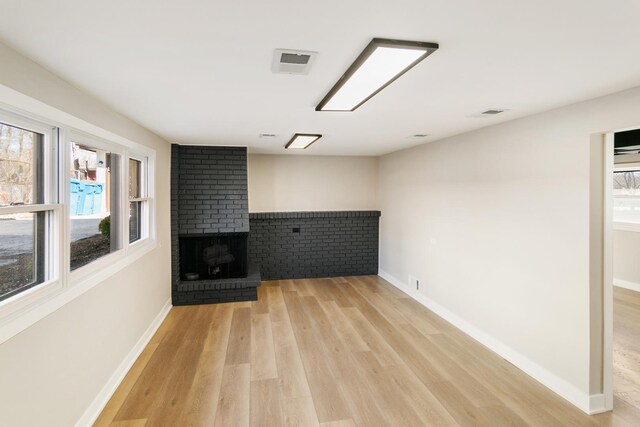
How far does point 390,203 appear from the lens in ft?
19.9

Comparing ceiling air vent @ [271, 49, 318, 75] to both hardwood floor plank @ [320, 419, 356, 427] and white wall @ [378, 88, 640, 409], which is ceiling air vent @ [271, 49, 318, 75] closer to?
white wall @ [378, 88, 640, 409]

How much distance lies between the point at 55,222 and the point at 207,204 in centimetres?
303

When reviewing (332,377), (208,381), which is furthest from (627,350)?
(208,381)

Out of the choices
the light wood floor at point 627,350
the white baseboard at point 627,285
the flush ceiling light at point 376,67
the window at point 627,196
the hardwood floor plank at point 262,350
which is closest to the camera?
the flush ceiling light at point 376,67

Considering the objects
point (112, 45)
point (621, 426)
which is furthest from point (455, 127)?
point (112, 45)

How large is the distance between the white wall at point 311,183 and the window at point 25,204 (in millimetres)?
4214

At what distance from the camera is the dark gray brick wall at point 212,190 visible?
4.99m

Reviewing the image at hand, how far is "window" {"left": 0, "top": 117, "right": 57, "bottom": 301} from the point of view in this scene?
66.0 inches

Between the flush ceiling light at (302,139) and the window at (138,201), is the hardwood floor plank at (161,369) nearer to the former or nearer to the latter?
the window at (138,201)

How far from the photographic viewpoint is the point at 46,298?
1869 mm

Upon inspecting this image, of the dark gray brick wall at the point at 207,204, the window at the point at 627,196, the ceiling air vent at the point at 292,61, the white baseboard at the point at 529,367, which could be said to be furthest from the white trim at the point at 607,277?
the window at the point at 627,196

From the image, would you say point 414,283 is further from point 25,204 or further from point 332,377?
point 25,204

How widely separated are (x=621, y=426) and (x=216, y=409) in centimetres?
284

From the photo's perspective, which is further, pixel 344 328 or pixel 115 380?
pixel 344 328
